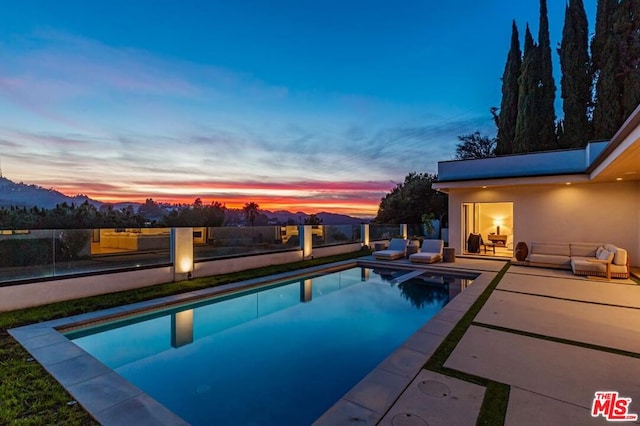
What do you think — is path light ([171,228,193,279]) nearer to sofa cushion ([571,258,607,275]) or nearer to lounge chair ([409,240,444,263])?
lounge chair ([409,240,444,263])

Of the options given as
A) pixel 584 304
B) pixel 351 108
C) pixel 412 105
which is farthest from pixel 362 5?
pixel 584 304

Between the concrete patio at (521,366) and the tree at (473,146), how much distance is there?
23654 mm

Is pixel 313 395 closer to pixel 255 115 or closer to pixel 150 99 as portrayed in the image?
pixel 150 99

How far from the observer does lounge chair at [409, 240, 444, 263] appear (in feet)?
39.3

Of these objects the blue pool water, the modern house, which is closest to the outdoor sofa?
the modern house

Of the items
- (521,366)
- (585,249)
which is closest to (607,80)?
(585,249)

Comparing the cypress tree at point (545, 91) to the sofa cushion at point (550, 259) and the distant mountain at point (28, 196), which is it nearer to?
the sofa cushion at point (550, 259)

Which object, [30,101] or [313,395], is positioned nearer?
[313,395]

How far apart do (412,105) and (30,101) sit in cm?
1611

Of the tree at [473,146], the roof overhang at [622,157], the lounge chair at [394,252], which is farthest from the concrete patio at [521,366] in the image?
the tree at [473,146]

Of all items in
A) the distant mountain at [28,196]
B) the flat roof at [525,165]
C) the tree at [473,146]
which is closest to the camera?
the distant mountain at [28,196]

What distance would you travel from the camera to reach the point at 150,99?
11.2 m

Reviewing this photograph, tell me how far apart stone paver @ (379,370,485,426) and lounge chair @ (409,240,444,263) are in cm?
886

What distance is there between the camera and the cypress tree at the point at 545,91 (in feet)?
64.2
